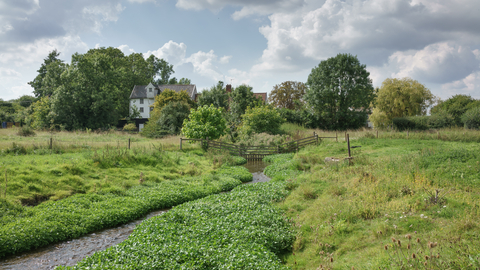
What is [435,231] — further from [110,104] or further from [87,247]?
[110,104]

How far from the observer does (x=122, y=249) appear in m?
7.19

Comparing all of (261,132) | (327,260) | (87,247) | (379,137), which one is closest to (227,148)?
(261,132)

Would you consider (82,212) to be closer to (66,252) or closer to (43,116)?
(66,252)

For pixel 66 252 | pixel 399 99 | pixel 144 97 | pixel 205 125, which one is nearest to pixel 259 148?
pixel 205 125

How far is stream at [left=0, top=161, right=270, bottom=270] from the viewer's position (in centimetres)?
727

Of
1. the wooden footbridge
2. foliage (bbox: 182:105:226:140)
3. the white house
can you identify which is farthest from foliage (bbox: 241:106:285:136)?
the white house

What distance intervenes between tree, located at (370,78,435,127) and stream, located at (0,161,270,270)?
4421 cm

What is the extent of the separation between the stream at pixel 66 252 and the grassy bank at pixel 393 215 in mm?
5627

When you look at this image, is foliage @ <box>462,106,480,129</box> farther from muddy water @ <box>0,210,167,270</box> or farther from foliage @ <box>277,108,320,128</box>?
muddy water @ <box>0,210,167,270</box>

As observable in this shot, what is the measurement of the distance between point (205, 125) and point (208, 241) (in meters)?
23.0

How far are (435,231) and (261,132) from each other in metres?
28.5

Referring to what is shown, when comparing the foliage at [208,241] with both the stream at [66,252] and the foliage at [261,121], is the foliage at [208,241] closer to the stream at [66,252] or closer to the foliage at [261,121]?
the stream at [66,252]

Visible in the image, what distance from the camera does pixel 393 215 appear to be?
7516 millimetres

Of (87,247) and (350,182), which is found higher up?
(350,182)
